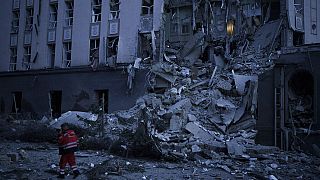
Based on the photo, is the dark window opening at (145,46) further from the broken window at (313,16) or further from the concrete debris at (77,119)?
the broken window at (313,16)

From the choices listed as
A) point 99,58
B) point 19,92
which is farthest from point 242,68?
point 19,92

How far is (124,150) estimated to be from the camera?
14.7m

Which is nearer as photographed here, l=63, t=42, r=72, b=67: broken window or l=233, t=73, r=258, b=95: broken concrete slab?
l=233, t=73, r=258, b=95: broken concrete slab

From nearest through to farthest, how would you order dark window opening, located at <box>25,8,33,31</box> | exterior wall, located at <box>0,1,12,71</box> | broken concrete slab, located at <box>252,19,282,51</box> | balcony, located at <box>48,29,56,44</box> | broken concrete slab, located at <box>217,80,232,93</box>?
broken concrete slab, located at <box>217,80,232,93</box> → broken concrete slab, located at <box>252,19,282,51</box> → balcony, located at <box>48,29,56,44</box> → dark window opening, located at <box>25,8,33,31</box> → exterior wall, located at <box>0,1,12,71</box>

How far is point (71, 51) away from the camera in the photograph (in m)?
28.3

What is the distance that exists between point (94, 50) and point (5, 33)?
9.05m

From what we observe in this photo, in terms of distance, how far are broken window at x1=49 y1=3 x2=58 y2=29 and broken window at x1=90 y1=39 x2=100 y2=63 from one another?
383 cm

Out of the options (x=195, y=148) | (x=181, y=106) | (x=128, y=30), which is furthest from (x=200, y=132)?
(x=128, y=30)

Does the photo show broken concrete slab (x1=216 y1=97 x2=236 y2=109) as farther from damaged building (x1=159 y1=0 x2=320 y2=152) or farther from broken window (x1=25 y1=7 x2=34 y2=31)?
broken window (x1=25 y1=7 x2=34 y2=31)

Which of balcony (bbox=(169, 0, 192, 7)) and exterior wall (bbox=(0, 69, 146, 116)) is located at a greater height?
balcony (bbox=(169, 0, 192, 7))

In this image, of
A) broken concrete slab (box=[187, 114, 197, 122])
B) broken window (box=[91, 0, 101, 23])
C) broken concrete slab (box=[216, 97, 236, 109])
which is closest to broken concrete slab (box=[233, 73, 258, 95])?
broken concrete slab (box=[216, 97, 236, 109])

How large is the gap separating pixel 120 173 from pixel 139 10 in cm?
1642

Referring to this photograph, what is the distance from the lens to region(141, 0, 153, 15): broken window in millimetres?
26250

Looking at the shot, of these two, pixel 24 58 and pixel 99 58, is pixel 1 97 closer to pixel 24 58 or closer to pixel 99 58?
pixel 24 58
